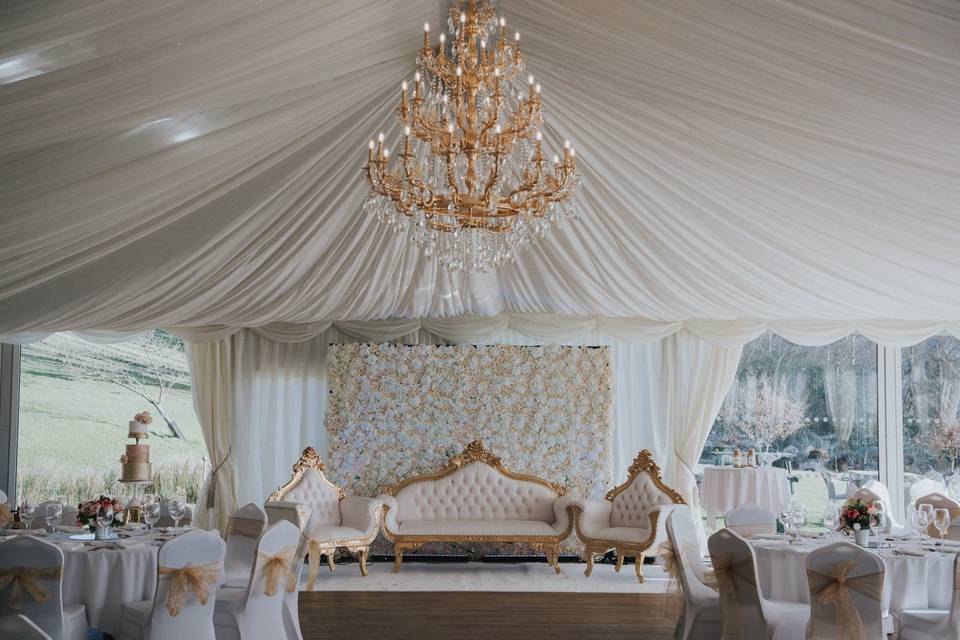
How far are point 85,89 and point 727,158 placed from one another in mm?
3619

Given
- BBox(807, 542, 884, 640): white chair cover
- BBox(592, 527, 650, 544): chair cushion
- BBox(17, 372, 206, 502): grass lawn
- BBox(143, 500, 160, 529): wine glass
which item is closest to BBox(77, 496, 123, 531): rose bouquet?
BBox(143, 500, 160, 529): wine glass

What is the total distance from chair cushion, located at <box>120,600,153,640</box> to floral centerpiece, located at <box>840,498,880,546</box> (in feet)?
13.6

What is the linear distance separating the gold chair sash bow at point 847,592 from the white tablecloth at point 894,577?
646mm

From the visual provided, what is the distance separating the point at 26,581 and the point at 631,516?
19.3ft

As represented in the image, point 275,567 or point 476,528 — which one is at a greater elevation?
point 275,567

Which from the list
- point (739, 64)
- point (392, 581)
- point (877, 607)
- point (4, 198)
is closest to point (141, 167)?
point (4, 198)

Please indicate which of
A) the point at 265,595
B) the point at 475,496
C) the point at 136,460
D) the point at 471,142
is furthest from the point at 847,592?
the point at 136,460

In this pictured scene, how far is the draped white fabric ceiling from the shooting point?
391 centimetres

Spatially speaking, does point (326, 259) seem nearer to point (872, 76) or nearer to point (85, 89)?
point (85, 89)

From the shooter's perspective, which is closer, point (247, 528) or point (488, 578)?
point (247, 528)

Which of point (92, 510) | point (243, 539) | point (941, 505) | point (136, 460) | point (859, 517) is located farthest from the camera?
point (136, 460)

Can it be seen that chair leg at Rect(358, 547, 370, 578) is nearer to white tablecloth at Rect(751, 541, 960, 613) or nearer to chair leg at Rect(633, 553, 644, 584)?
chair leg at Rect(633, 553, 644, 584)

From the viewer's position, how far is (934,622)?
4969mm

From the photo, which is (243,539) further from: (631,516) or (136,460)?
(631,516)
